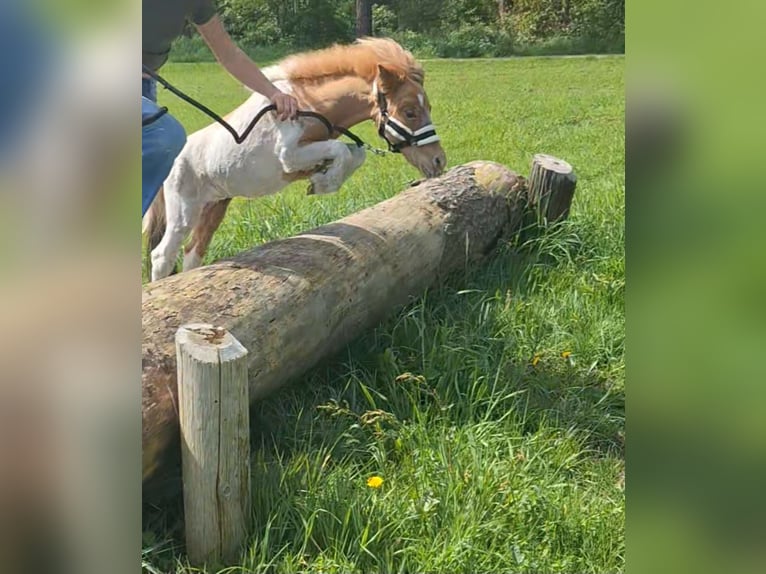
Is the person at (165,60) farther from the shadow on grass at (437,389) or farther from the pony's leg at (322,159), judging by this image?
the shadow on grass at (437,389)

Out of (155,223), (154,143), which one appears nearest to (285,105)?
(154,143)

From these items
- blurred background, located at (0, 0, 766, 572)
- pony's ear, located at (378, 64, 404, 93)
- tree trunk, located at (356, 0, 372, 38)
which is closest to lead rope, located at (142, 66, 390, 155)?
pony's ear, located at (378, 64, 404, 93)

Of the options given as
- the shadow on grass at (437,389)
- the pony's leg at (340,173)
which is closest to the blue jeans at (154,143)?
the pony's leg at (340,173)

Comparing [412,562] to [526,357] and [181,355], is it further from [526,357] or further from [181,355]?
[526,357]

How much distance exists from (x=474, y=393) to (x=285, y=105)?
1.18 meters

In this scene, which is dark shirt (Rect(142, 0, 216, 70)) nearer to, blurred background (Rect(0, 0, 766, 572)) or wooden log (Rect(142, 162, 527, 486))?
wooden log (Rect(142, 162, 527, 486))

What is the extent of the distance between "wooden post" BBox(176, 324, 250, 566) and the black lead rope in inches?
27.5

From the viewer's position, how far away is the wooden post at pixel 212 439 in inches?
82.9

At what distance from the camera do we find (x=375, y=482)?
243 centimetres

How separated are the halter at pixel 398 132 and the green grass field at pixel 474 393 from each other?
0.09 meters

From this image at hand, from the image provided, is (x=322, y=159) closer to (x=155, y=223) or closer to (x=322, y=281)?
(x=322, y=281)
